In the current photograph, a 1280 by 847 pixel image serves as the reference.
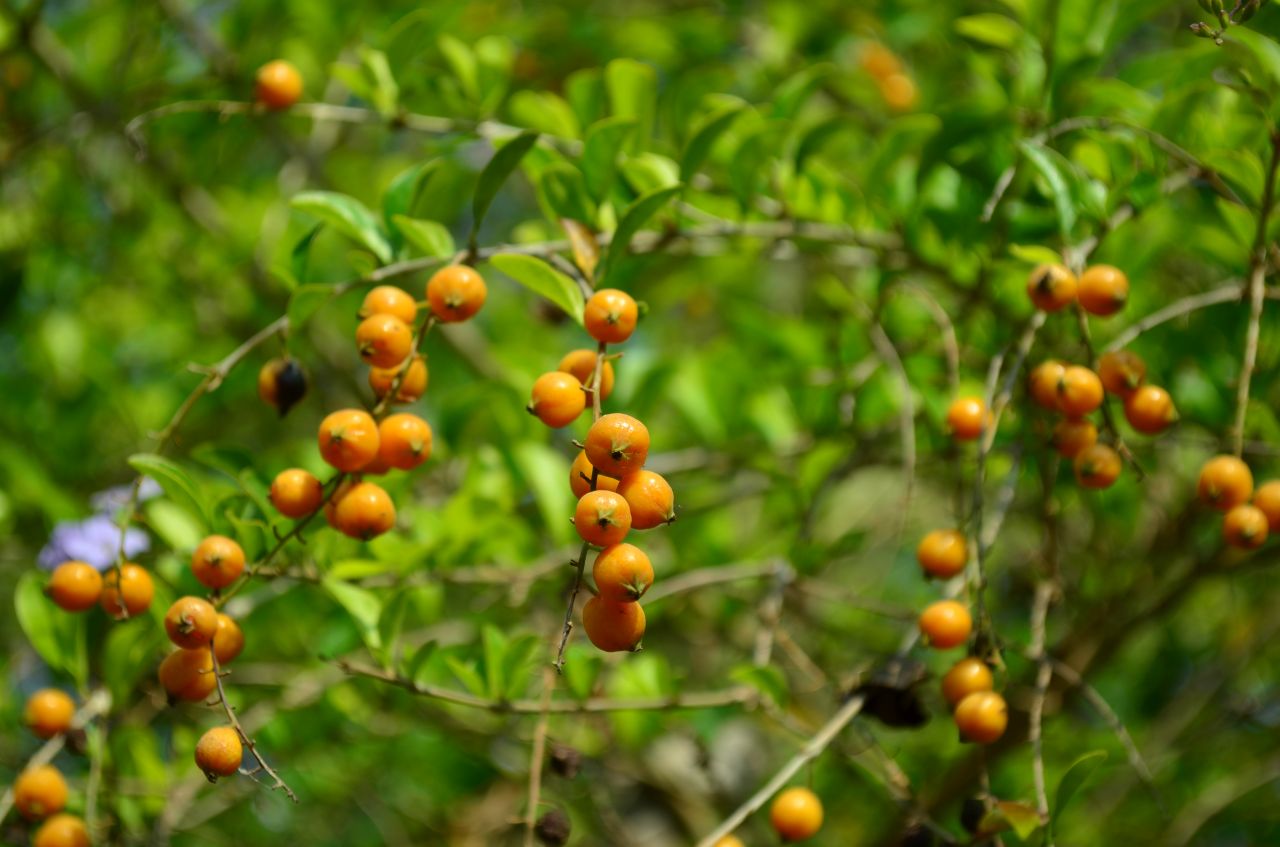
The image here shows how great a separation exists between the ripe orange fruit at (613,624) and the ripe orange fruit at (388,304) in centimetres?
52

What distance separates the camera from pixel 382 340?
139 cm

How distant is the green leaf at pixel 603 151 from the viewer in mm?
1627

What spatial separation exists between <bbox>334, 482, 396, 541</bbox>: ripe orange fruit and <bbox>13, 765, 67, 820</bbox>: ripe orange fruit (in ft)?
2.27

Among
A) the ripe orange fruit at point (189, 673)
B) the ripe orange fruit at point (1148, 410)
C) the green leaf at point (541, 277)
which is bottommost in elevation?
the ripe orange fruit at point (189, 673)

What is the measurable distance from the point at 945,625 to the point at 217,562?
1.00 metres

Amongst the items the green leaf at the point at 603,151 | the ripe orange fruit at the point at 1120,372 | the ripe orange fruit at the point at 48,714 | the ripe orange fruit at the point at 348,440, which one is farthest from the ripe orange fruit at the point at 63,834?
A: the ripe orange fruit at the point at 1120,372

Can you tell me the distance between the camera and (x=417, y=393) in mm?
1515

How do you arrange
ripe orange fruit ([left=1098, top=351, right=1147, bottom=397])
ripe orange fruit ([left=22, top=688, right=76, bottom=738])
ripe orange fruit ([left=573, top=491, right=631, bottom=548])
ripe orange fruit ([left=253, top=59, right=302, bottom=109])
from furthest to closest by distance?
ripe orange fruit ([left=253, top=59, right=302, bottom=109])
ripe orange fruit ([left=22, top=688, right=76, bottom=738])
ripe orange fruit ([left=1098, top=351, right=1147, bottom=397])
ripe orange fruit ([left=573, top=491, right=631, bottom=548])

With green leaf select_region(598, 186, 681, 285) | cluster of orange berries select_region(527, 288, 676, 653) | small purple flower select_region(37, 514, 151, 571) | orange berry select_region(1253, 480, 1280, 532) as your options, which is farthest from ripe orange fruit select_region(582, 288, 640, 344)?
small purple flower select_region(37, 514, 151, 571)

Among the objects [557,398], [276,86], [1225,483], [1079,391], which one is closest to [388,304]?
[557,398]

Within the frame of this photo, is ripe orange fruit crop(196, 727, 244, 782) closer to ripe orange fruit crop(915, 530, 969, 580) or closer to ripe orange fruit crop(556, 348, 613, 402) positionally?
ripe orange fruit crop(556, 348, 613, 402)

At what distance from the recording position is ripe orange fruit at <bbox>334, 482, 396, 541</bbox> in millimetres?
1439

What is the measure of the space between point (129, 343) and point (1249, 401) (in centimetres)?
304

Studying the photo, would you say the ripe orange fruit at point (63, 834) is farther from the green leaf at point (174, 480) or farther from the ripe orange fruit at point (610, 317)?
the ripe orange fruit at point (610, 317)
